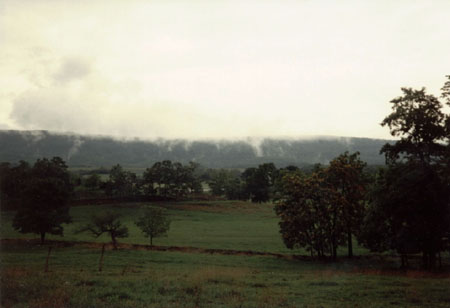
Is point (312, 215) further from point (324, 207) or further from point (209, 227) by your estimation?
point (209, 227)

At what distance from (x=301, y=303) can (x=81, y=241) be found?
48630 mm

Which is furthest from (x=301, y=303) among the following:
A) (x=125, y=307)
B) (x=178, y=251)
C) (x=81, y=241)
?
(x=81, y=241)

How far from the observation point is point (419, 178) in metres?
31.2

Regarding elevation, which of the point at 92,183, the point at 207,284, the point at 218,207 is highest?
the point at 207,284

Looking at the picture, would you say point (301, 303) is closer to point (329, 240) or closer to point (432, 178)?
point (432, 178)

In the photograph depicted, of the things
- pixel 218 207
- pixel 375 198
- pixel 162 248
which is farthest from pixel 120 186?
pixel 375 198

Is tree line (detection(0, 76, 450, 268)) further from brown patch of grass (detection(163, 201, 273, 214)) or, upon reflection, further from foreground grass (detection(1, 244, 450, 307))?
brown patch of grass (detection(163, 201, 273, 214))

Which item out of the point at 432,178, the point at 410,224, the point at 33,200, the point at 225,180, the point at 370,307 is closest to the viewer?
the point at 370,307

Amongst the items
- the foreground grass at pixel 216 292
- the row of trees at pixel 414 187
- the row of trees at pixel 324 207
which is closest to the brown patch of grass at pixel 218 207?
the row of trees at pixel 324 207

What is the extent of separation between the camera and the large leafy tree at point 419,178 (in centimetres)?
3127

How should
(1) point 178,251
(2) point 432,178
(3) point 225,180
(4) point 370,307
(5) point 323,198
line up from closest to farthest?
(4) point 370,307 < (2) point 432,178 < (5) point 323,198 < (1) point 178,251 < (3) point 225,180

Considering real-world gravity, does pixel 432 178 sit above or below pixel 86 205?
above

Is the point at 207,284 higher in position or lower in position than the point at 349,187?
lower

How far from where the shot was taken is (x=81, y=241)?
56.2 meters
